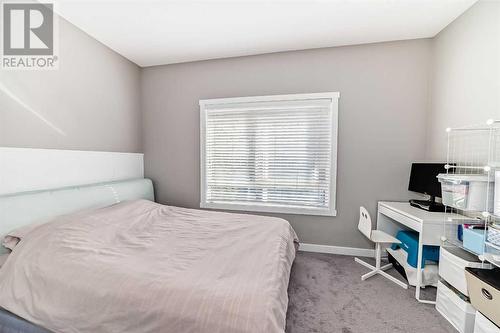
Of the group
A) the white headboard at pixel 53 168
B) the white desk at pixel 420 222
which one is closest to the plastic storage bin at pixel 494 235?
the white desk at pixel 420 222

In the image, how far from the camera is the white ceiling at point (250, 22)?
6.32ft

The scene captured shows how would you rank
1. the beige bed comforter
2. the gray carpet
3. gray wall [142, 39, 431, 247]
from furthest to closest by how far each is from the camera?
gray wall [142, 39, 431, 247] → the gray carpet → the beige bed comforter

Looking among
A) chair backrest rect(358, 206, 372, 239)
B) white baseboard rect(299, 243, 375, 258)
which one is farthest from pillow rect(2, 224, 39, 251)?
chair backrest rect(358, 206, 372, 239)

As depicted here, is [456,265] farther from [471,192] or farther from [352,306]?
[352,306]

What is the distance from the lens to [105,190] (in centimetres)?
227

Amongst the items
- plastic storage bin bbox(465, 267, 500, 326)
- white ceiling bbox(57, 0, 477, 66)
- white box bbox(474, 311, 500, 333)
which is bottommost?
white box bbox(474, 311, 500, 333)

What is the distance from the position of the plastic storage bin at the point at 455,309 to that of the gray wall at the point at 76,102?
363 centimetres

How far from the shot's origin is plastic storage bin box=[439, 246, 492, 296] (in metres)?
1.52

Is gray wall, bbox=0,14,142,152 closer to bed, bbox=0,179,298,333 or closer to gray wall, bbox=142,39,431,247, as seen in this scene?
bed, bbox=0,179,298,333

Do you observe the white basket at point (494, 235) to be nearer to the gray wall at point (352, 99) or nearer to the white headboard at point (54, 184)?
the gray wall at point (352, 99)

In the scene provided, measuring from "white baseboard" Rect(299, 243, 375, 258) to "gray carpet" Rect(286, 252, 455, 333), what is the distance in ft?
1.05

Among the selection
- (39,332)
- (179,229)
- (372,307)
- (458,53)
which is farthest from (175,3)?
(372,307)

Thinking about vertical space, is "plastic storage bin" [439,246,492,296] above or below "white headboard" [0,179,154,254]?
below

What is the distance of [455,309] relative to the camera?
5.17ft
